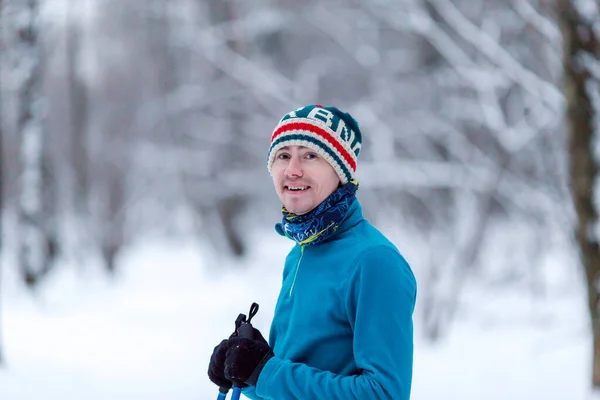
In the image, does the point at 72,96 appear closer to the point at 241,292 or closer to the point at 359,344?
the point at 241,292

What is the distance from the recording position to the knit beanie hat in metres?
A: 1.84

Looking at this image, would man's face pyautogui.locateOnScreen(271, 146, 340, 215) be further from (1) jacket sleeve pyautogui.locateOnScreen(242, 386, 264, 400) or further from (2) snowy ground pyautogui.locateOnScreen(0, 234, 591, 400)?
(2) snowy ground pyautogui.locateOnScreen(0, 234, 591, 400)

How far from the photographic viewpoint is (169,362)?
6.71m

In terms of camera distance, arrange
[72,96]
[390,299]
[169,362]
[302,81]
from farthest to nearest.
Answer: [72,96] < [302,81] < [169,362] < [390,299]

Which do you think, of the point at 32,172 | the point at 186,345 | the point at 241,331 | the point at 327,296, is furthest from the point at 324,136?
the point at 32,172

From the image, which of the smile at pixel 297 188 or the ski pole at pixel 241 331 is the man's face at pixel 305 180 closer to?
the smile at pixel 297 188

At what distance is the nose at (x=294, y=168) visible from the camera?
6.06 feet

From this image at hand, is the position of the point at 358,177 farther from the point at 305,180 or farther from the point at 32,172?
the point at 305,180

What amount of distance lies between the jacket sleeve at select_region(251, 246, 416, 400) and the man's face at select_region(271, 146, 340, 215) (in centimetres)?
24

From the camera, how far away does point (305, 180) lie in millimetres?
1848

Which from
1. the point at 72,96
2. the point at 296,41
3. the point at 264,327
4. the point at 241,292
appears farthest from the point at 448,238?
the point at 72,96

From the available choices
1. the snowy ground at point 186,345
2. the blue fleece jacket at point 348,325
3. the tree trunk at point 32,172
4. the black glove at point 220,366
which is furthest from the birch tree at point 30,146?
the blue fleece jacket at point 348,325

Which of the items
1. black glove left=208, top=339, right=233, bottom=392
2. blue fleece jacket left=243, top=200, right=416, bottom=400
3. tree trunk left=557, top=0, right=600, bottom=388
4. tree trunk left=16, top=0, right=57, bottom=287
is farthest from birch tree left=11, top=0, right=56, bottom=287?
blue fleece jacket left=243, top=200, right=416, bottom=400

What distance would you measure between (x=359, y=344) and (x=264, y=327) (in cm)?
648
